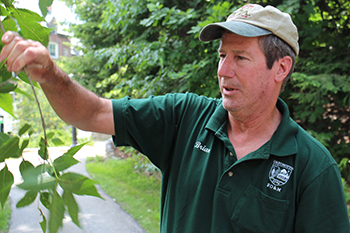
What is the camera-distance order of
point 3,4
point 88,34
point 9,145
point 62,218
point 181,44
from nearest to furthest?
point 62,218 → point 9,145 → point 3,4 → point 181,44 → point 88,34

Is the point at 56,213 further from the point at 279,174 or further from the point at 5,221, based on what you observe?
the point at 5,221

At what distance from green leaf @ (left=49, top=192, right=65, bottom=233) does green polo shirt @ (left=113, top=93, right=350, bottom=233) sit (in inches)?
32.3

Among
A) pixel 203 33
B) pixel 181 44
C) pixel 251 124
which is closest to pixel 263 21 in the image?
pixel 203 33

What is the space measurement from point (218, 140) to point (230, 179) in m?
0.26

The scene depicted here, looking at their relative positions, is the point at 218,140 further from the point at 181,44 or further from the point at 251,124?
the point at 181,44

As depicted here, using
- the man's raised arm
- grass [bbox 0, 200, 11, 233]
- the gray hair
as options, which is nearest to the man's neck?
the gray hair

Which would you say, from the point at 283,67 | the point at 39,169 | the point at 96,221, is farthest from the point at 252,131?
the point at 96,221

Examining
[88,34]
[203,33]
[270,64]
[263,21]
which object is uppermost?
[263,21]

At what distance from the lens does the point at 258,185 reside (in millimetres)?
1486

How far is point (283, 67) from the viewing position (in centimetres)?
174

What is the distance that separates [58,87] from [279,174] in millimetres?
1178

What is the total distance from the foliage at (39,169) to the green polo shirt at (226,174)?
0.61 meters

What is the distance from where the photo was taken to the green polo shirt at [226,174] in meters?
1.42

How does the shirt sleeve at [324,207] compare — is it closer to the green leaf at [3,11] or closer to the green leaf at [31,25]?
the green leaf at [31,25]
